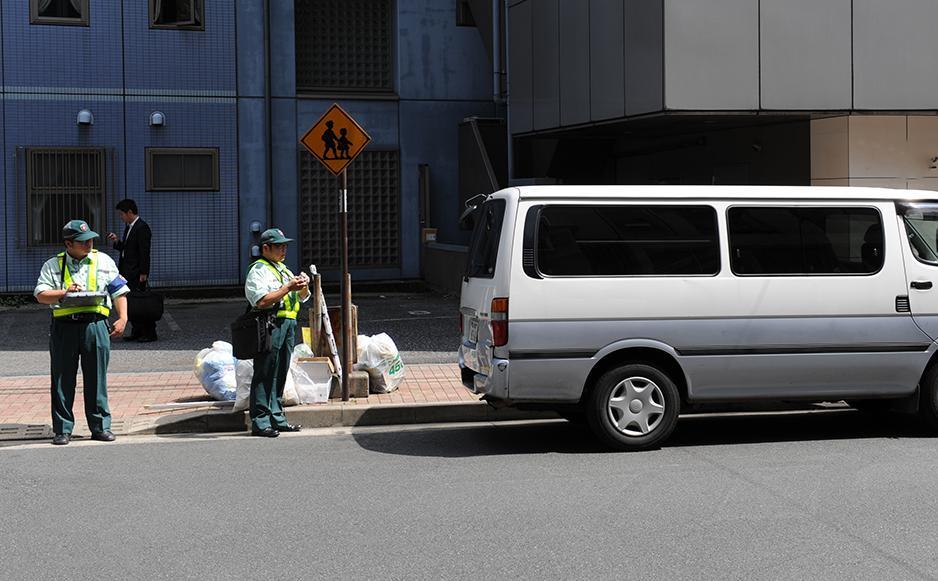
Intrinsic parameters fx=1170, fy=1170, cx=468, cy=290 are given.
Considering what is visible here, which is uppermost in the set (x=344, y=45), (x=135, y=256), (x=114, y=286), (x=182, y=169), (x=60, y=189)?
(x=344, y=45)

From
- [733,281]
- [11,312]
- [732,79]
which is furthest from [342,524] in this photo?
[11,312]

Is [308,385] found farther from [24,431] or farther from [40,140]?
[40,140]

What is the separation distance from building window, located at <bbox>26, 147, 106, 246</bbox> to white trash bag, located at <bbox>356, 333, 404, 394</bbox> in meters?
11.7

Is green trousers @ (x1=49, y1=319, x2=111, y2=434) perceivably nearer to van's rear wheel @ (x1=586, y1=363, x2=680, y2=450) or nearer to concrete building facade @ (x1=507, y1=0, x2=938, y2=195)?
van's rear wheel @ (x1=586, y1=363, x2=680, y2=450)

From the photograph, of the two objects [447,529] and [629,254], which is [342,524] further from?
[629,254]

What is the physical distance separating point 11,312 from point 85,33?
17.0 ft

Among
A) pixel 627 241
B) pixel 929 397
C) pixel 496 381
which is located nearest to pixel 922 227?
pixel 929 397

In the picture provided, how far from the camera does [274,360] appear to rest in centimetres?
934

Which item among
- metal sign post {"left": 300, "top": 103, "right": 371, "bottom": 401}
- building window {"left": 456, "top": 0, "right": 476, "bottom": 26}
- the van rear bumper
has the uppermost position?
building window {"left": 456, "top": 0, "right": 476, "bottom": 26}

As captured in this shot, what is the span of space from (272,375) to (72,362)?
152 cm

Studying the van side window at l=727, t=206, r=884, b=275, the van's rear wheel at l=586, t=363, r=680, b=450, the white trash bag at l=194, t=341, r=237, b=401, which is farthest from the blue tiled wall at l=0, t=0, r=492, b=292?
the van side window at l=727, t=206, r=884, b=275

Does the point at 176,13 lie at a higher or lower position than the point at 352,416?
higher

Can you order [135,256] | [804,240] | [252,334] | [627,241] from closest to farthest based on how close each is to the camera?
[627,241], [804,240], [252,334], [135,256]

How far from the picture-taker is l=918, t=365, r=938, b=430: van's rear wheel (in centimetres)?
899
